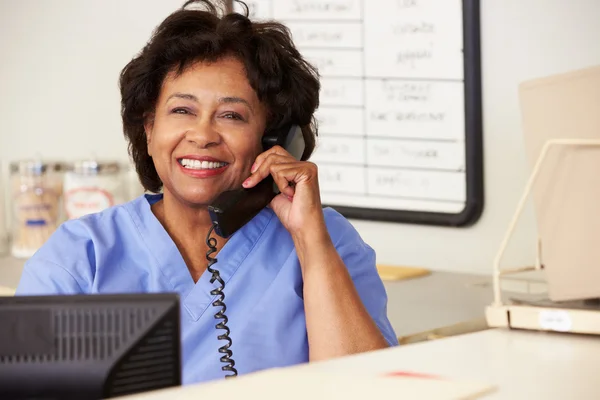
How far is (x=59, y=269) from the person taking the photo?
1599mm

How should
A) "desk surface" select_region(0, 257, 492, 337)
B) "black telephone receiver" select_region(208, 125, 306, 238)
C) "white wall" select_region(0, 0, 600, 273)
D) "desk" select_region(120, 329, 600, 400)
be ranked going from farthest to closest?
"white wall" select_region(0, 0, 600, 273) < "desk surface" select_region(0, 257, 492, 337) < "black telephone receiver" select_region(208, 125, 306, 238) < "desk" select_region(120, 329, 600, 400)

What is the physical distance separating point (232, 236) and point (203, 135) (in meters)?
0.18

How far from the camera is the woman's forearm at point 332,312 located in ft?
5.16

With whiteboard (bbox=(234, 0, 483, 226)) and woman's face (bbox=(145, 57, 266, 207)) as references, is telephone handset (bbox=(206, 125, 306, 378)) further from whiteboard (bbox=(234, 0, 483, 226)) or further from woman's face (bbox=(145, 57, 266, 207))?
whiteboard (bbox=(234, 0, 483, 226))

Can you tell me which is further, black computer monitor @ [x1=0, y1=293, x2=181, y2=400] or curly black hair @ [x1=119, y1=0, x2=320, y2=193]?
curly black hair @ [x1=119, y1=0, x2=320, y2=193]

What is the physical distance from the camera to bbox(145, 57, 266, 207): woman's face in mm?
1688

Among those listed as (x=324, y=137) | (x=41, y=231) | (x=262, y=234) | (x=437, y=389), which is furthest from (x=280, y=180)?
(x=41, y=231)

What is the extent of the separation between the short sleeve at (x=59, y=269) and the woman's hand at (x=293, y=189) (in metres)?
0.30

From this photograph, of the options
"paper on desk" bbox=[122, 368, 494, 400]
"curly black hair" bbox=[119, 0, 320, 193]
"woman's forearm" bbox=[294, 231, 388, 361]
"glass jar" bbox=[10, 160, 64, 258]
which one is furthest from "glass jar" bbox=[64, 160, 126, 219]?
"paper on desk" bbox=[122, 368, 494, 400]

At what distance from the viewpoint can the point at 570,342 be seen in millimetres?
1307

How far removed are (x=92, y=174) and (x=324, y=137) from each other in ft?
2.07

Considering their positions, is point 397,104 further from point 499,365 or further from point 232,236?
point 499,365

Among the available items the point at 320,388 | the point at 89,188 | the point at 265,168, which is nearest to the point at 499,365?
the point at 320,388

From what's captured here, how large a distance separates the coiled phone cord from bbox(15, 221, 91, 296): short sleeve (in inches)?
7.7
